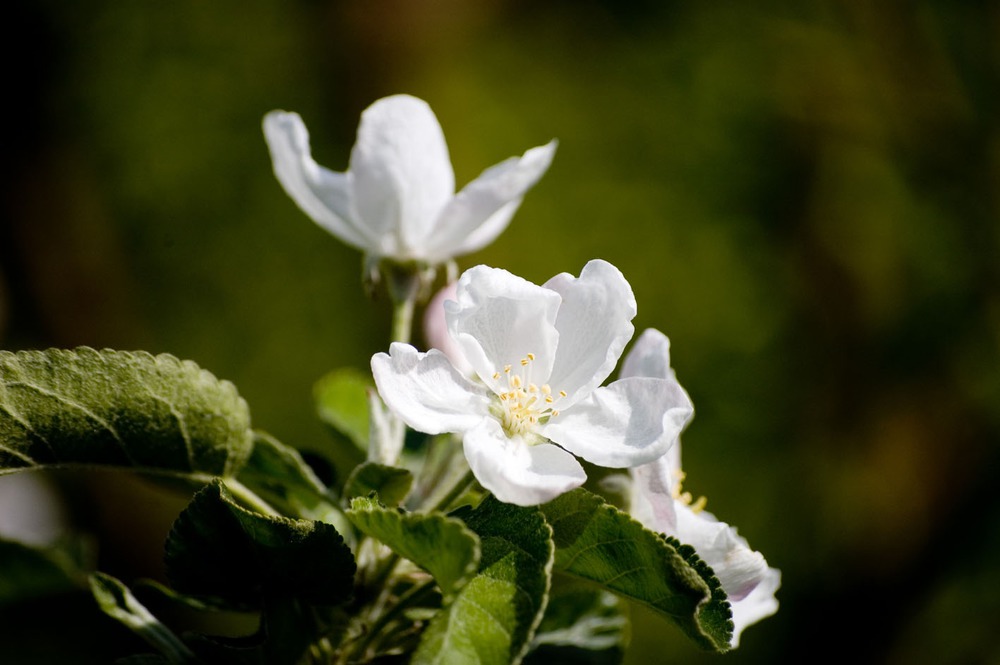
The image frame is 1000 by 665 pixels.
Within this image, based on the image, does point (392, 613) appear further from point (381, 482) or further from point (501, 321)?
point (501, 321)

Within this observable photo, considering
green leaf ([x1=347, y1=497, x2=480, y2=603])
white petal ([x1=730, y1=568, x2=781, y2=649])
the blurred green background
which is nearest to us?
green leaf ([x1=347, y1=497, x2=480, y2=603])

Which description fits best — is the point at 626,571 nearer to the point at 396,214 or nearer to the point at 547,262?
the point at 396,214

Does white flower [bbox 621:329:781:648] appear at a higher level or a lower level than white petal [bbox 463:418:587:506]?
lower

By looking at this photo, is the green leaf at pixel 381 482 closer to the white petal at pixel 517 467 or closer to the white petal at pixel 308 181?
the white petal at pixel 517 467

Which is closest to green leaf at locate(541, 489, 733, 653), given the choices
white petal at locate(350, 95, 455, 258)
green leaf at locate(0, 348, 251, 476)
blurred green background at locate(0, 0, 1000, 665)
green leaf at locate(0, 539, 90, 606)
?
green leaf at locate(0, 348, 251, 476)

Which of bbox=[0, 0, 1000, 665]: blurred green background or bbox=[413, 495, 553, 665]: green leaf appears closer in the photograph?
bbox=[413, 495, 553, 665]: green leaf

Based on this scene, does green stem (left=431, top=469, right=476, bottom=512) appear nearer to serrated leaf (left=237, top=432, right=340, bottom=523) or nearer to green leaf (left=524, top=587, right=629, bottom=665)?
serrated leaf (left=237, top=432, right=340, bottom=523)
